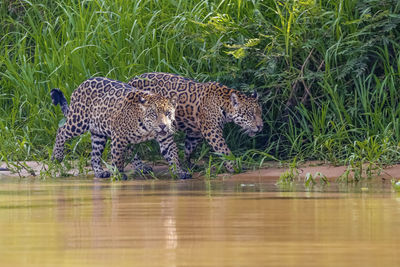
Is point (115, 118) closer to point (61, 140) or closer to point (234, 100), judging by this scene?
point (61, 140)

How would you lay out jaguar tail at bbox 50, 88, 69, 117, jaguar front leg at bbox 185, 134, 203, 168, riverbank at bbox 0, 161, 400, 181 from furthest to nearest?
jaguar tail at bbox 50, 88, 69, 117, jaguar front leg at bbox 185, 134, 203, 168, riverbank at bbox 0, 161, 400, 181

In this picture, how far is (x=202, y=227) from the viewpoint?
10.9 ft

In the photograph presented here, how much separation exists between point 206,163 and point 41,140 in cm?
197

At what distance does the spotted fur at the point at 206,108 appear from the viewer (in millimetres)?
7902

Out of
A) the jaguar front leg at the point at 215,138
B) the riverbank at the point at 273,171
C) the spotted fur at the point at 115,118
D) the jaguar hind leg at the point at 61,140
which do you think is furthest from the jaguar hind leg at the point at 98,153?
the jaguar front leg at the point at 215,138

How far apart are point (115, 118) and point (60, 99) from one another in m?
1.01

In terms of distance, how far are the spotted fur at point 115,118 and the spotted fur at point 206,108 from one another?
0.33 m

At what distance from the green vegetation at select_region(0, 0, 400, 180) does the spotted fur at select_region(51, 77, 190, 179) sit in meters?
0.30

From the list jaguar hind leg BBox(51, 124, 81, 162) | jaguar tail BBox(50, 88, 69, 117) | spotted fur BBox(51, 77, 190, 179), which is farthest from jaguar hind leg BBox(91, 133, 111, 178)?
jaguar tail BBox(50, 88, 69, 117)

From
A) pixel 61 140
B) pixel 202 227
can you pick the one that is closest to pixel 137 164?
pixel 61 140

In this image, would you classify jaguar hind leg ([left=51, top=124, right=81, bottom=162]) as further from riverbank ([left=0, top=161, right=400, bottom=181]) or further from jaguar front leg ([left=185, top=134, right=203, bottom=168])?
jaguar front leg ([left=185, top=134, right=203, bottom=168])

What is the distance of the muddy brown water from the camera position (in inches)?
96.7

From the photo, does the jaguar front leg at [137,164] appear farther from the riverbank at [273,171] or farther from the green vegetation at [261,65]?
the green vegetation at [261,65]

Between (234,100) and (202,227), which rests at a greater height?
(234,100)
